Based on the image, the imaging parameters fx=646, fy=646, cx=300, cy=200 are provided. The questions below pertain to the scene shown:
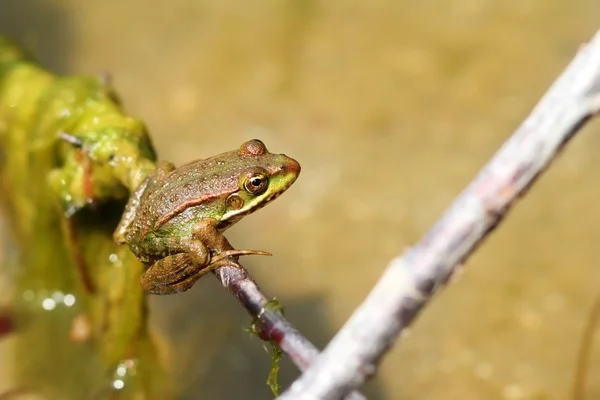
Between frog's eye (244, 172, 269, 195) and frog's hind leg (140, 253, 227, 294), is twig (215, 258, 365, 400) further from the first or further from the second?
frog's eye (244, 172, 269, 195)

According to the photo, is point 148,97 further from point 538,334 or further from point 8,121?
point 538,334

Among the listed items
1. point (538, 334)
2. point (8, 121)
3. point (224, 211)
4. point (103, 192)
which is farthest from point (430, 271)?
point (538, 334)

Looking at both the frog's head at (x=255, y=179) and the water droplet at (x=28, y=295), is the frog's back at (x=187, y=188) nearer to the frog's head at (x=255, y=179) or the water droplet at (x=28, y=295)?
the frog's head at (x=255, y=179)

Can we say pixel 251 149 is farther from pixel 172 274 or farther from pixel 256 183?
pixel 172 274

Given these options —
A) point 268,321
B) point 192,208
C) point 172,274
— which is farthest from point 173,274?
point 268,321

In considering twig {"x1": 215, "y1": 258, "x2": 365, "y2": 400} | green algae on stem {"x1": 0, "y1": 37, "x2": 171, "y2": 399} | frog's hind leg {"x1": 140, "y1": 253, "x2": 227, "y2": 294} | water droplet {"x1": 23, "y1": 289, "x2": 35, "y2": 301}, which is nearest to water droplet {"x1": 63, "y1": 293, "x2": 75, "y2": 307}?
green algae on stem {"x1": 0, "y1": 37, "x2": 171, "y2": 399}

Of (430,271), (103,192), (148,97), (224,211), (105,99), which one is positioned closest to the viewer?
(430,271)


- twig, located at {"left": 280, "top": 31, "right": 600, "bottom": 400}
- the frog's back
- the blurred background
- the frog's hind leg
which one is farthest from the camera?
the blurred background
